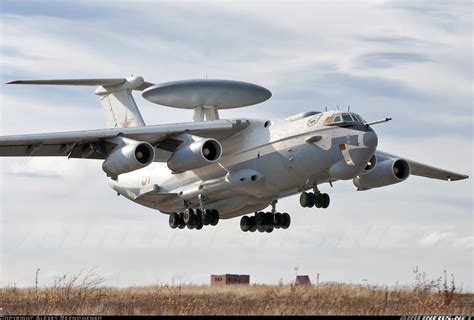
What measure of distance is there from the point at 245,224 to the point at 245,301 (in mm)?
8102

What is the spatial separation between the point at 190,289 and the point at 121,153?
3.61 m

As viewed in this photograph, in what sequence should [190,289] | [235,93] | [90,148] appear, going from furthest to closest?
1. [235,93]
2. [90,148]
3. [190,289]

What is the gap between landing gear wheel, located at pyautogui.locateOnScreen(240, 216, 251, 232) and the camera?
96.4 feet

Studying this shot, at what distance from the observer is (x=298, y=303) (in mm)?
20844

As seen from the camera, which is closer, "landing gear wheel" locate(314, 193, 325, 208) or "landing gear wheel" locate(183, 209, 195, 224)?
"landing gear wheel" locate(314, 193, 325, 208)

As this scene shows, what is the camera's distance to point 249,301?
70.1 feet

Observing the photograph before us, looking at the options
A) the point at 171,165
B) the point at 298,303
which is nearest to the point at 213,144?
the point at 171,165

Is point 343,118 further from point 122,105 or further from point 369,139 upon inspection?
point 122,105

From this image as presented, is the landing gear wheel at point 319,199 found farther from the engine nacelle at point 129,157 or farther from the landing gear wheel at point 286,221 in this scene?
the engine nacelle at point 129,157

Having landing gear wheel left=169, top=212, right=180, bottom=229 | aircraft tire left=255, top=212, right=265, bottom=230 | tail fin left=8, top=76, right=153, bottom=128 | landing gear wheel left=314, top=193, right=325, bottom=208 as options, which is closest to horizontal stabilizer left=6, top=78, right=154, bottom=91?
tail fin left=8, top=76, right=153, bottom=128

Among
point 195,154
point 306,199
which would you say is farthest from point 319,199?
point 195,154

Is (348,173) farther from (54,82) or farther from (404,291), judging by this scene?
(54,82)

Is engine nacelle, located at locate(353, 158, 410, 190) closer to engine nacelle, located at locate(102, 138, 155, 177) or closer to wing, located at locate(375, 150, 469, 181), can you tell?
wing, located at locate(375, 150, 469, 181)

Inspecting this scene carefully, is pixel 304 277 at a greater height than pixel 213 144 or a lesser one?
lesser
